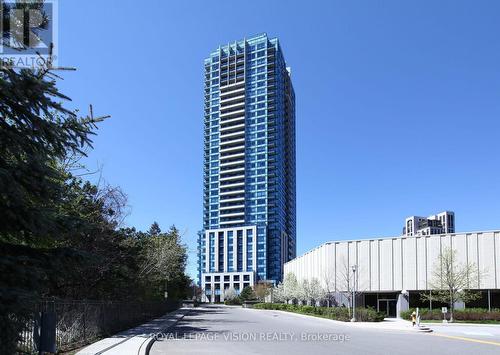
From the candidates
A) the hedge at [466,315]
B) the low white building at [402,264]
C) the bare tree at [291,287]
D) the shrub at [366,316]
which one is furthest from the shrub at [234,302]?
the shrub at [366,316]

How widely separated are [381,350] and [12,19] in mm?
16196

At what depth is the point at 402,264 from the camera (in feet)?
183

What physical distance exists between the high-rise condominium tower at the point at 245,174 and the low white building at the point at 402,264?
117 m

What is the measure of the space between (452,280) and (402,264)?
878 cm

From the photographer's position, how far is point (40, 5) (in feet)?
21.7

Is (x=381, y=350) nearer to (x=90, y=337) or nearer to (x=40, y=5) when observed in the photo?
(x=90, y=337)

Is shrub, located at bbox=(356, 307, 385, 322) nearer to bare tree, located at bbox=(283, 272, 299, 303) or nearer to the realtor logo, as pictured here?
bare tree, located at bbox=(283, 272, 299, 303)

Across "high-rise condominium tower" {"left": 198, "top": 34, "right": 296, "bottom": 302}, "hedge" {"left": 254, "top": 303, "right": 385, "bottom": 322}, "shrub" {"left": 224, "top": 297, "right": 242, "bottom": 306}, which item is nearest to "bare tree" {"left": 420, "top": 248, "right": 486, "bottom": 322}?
"hedge" {"left": 254, "top": 303, "right": 385, "bottom": 322}

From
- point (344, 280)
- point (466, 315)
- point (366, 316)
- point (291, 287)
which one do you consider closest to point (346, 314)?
point (366, 316)

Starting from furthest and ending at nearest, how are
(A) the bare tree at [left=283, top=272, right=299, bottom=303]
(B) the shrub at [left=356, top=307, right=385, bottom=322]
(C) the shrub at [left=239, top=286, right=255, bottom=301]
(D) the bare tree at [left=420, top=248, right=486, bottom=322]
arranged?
(C) the shrub at [left=239, top=286, right=255, bottom=301]
(A) the bare tree at [left=283, top=272, right=299, bottom=303]
(D) the bare tree at [left=420, top=248, right=486, bottom=322]
(B) the shrub at [left=356, top=307, right=385, bottom=322]

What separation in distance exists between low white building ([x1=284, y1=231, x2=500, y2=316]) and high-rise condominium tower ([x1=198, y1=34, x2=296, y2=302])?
117449 mm

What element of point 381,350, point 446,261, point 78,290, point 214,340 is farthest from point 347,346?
point 446,261

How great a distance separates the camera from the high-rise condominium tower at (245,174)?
182 m

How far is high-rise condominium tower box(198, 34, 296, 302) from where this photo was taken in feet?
595
